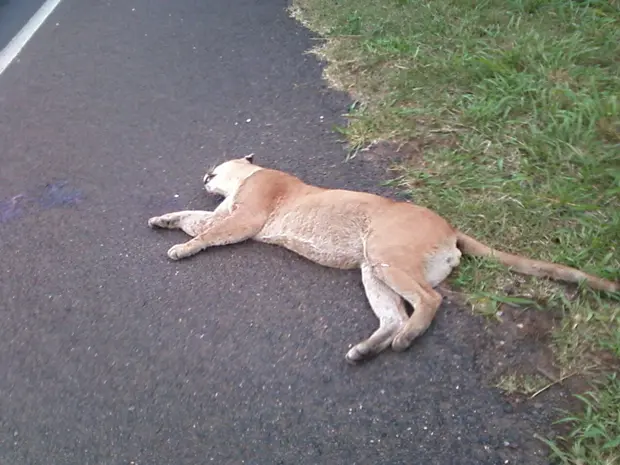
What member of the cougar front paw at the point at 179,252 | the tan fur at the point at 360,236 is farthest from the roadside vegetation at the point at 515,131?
the cougar front paw at the point at 179,252

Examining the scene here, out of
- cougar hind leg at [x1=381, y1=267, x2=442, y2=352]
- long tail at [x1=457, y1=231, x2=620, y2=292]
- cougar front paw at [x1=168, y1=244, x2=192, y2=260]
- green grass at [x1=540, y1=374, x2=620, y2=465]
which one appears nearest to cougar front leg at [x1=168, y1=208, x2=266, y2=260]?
cougar front paw at [x1=168, y1=244, x2=192, y2=260]

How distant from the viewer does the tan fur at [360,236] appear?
3.32 meters

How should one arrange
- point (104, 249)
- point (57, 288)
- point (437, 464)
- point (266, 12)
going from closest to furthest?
point (437, 464) < point (57, 288) < point (104, 249) < point (266, 12)

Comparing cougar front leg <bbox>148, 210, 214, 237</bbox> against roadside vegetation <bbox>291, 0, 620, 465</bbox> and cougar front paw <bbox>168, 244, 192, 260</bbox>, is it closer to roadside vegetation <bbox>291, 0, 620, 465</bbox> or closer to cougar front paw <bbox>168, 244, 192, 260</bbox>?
cougar front paw <bbox>168, 244, 192, 260</bbox>

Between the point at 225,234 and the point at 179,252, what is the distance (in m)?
0.26

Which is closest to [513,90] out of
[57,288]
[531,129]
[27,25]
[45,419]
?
[531,129]

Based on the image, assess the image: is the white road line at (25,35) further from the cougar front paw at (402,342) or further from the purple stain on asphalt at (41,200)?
the cougar front paw at (402,342)

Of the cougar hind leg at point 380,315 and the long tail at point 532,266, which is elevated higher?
the cougar hind leg at point 380,315

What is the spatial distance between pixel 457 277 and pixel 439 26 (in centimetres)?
294

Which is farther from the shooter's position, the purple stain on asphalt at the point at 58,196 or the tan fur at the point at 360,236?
the purple stain on asphalt at the point at 58,196

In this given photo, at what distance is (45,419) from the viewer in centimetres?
316

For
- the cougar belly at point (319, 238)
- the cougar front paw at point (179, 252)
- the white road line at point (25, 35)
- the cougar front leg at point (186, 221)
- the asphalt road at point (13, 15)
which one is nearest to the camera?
the cougar belly at point (319, 238)

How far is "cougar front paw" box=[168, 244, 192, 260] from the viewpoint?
3945mm

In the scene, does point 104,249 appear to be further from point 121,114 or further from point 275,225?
point 121,114
